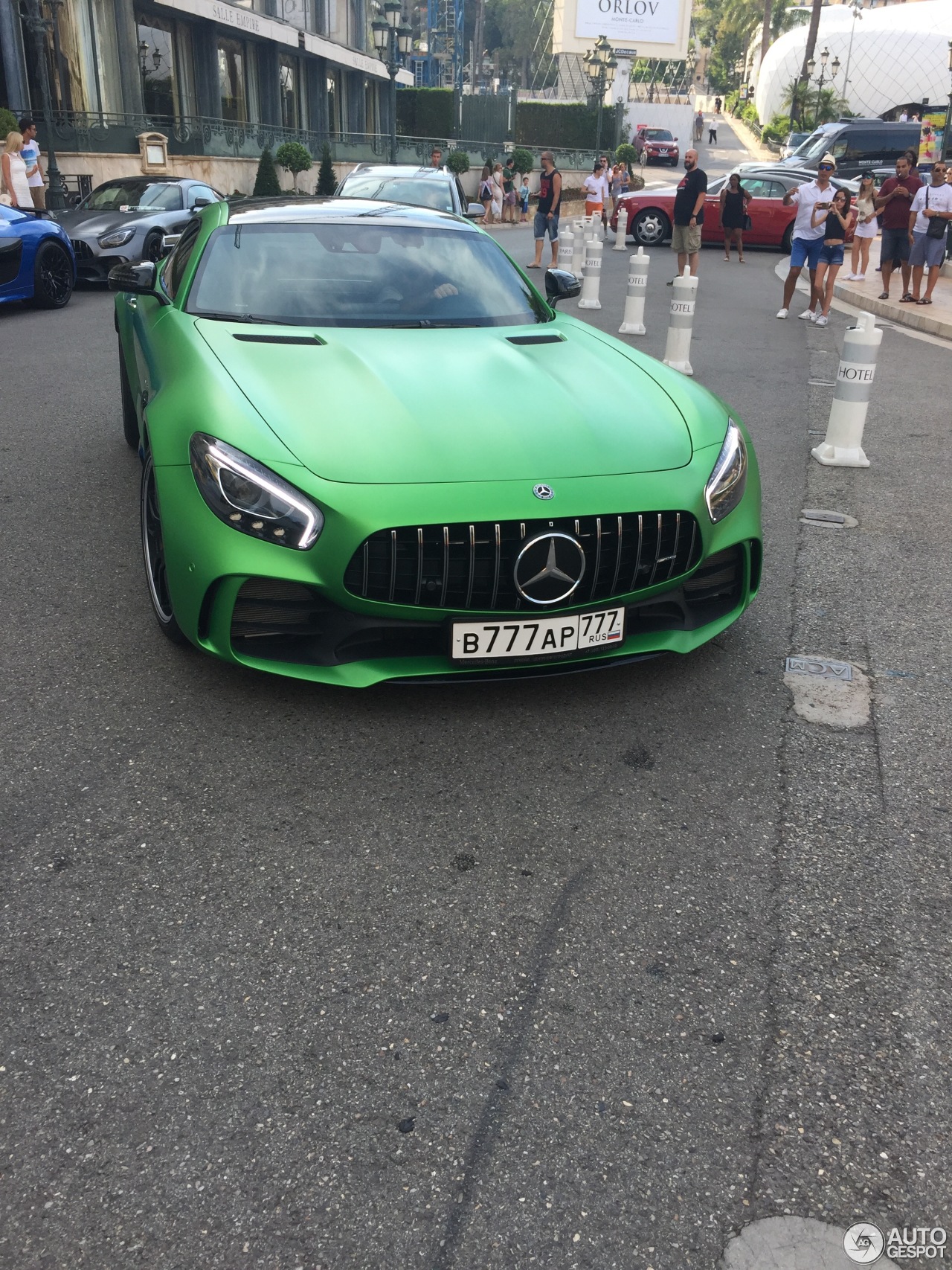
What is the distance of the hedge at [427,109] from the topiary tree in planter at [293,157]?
28163 millimetres

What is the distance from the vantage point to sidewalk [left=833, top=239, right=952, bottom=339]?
47.0 feet

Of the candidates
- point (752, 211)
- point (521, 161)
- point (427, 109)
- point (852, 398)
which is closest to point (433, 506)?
point (852, 398)

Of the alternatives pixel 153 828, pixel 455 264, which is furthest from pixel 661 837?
pixel 455 264

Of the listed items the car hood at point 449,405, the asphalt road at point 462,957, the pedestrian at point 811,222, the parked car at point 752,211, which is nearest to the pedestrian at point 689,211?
the pedestrian at point 811,222

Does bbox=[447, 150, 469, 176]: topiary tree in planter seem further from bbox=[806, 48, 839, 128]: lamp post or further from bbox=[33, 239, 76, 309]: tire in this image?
bbox=[806, 48, 839, 128]: lamp post

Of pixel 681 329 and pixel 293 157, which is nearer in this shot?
pixel 681 329

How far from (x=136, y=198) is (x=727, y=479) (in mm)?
14249

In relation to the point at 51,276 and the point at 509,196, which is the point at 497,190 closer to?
the point at 509,196

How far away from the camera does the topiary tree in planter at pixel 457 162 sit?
42.8m

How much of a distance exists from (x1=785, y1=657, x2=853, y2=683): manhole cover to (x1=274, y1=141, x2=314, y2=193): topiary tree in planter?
34.6m

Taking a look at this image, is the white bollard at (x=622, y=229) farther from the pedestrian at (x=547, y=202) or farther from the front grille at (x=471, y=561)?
the front grille at (x=471, y=561)

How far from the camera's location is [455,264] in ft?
16.8

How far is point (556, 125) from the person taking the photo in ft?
220

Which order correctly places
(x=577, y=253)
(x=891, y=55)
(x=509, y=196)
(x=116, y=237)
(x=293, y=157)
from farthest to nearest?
(x=891, y=55), (x=509, y=196), (x=293, y=157), (x=577, y=253), (x=116, y=237)
